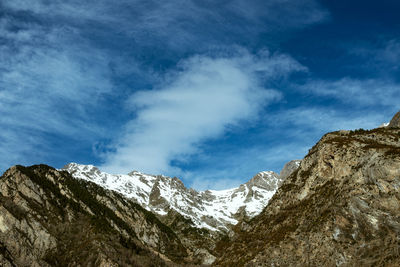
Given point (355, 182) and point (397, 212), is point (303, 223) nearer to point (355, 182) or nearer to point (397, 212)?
point (355, 182)

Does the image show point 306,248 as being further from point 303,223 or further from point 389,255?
point 389,255

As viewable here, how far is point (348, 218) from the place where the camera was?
158m

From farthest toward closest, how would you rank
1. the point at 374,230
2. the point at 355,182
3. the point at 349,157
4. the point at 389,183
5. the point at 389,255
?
1. the point at 349,157
2. the point at 355,182
3. the point at 389,183
4. the point at 374,230
5. the point at 389,255

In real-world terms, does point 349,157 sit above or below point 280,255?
above

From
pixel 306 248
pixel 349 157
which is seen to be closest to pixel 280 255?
pixel 306 248

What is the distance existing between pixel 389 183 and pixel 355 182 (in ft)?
52.9

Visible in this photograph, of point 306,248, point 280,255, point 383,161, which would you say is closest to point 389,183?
point 383,161

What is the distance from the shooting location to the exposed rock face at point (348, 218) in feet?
479

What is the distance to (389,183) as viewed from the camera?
158000 millimetres

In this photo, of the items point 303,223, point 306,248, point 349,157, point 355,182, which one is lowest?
point 306,248

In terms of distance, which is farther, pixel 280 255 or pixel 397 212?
pixel 280 255

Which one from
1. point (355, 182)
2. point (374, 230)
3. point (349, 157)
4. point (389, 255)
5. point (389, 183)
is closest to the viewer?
point (389, 255)

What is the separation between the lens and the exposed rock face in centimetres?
14612

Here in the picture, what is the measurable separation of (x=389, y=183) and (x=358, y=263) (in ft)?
129
